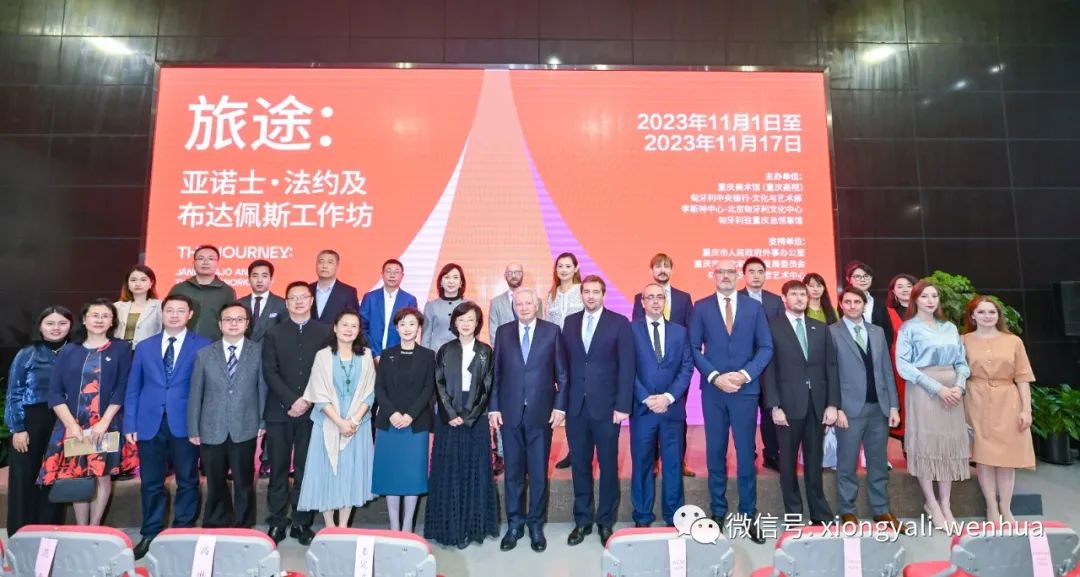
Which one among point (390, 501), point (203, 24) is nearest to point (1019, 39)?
point (390, 501)

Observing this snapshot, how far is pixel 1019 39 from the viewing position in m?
5.27

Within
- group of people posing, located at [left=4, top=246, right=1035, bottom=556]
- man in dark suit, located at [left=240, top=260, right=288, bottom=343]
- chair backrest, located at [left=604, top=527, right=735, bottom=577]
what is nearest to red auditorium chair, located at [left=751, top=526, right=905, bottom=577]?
chair backrest, located at [left=604, top=527, right=735, bottom=577]

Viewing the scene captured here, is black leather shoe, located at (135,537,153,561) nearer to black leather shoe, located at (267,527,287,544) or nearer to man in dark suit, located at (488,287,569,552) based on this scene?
black leather shoe, located at (267,527,287,544)

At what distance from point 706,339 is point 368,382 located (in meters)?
1.80

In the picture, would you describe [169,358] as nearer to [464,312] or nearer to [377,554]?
[464,312]

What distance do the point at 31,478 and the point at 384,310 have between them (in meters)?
1.91

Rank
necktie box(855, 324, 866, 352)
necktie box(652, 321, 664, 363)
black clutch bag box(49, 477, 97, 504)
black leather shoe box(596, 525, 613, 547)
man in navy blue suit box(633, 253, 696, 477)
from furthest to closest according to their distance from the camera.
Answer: man in navy blue suit box(633, 253, 696, 477) < necktie box(855, 324, 866, 352) < necktie box(652, 321, 664, 363) < black leather shoe box(596, 525, 613, 547) < black clutch bag box(49, 477, 97, 504)

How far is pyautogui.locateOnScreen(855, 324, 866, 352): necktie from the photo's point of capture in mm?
3130

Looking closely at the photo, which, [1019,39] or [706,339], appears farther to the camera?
[1019,39]

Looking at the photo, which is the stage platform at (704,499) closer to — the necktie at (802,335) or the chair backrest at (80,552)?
the necktie at (802,335)

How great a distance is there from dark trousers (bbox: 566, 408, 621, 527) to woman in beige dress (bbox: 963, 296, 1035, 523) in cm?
200

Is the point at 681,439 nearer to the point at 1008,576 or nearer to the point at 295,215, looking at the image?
the point at 1008,576

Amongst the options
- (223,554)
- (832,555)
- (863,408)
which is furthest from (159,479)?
(863,408)

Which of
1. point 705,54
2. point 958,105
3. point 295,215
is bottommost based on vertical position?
point 295,215
